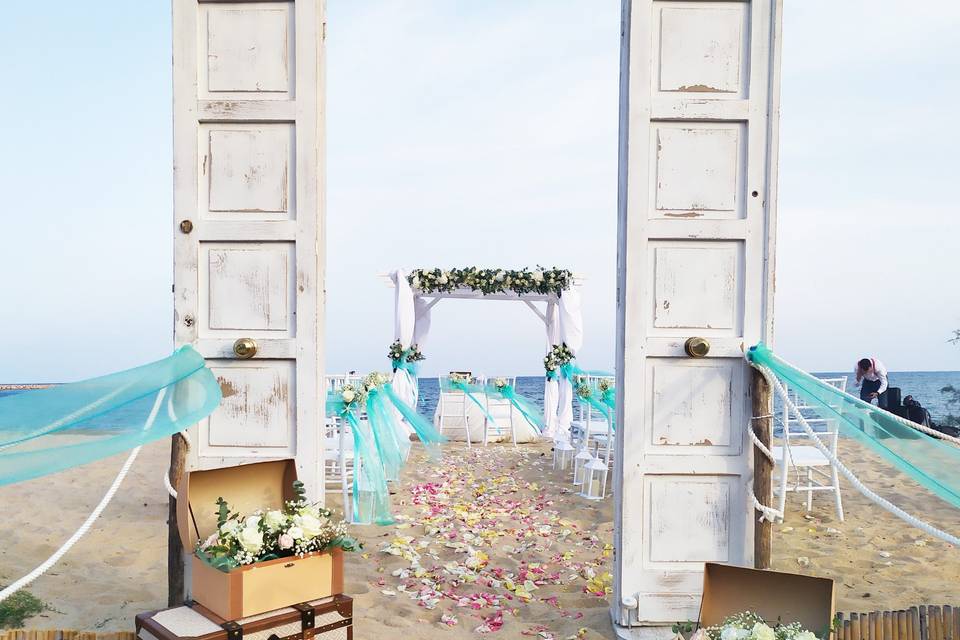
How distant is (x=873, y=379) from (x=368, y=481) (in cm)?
660

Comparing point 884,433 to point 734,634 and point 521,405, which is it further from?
point 521,405

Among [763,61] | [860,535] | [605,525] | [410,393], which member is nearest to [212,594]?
[763,61]

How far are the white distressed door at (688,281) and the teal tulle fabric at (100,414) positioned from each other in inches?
81.6

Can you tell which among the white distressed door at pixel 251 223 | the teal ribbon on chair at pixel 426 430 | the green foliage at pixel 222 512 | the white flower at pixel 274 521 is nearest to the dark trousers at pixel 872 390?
the teal ribbon on chair at pixel 426 430

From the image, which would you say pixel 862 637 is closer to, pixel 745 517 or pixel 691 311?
pixel 745 517

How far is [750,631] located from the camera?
2.23 metres

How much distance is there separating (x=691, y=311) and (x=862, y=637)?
5.13 feet

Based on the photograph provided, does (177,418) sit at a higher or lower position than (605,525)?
higher

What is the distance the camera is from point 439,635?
357 cm

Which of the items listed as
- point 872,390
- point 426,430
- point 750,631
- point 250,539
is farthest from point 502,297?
point 750,631

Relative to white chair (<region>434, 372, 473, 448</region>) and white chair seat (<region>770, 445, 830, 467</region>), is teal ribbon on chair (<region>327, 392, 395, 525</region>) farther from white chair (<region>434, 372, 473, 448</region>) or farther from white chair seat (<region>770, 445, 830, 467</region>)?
white chair (<region>434, 372, 473, 448</region>)

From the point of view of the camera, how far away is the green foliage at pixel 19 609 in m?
3.81

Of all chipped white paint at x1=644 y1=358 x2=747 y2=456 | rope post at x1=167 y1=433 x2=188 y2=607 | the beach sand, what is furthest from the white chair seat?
rope post at x1=167 y1=433 x2=188 y2=607

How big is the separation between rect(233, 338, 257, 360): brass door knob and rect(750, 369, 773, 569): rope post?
2449mm
